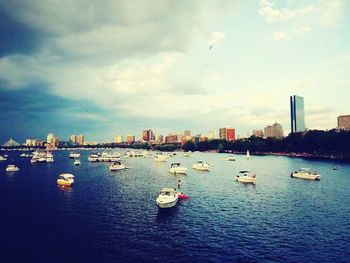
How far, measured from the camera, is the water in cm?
4828

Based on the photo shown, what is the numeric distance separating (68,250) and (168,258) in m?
16.9

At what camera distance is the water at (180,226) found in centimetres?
4828

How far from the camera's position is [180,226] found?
62.2m

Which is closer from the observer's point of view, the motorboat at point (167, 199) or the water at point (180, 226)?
the water at point (180, 226)

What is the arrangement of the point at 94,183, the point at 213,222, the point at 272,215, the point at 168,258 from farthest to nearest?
1. the point at 94,183
2. the point at 272,215
3. the point at 213,222
4. the point at 168,258

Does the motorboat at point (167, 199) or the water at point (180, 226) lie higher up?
the motorboat at point (167, 199)

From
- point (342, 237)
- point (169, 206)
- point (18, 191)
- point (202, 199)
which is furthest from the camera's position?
point (18, 191)

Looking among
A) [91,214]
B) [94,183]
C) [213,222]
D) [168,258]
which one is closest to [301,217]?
[213,222]

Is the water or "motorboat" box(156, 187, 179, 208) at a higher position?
"motorboat" box(156, 187, 179, 208)

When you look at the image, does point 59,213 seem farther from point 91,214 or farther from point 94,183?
point 94,183

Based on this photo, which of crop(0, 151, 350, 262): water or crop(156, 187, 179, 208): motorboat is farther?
crop(156, 187, 179, 208): motorboat

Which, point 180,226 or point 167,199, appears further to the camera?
point 167,199

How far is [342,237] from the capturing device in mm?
55062

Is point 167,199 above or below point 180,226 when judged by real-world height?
above
